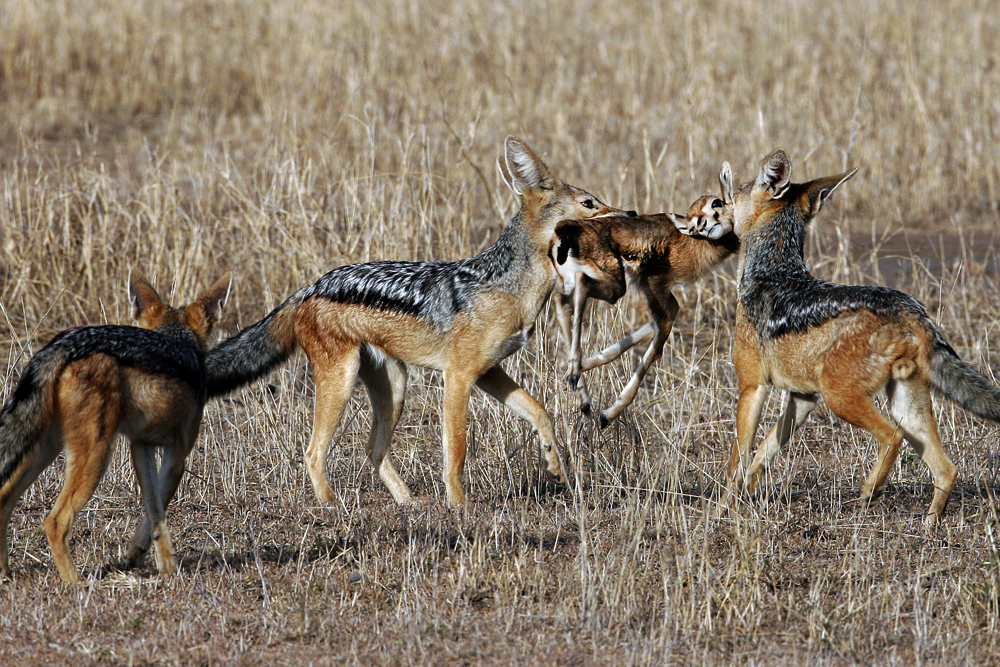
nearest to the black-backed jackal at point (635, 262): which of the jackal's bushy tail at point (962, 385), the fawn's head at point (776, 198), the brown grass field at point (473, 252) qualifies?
the fawn's head at point (776, 198)

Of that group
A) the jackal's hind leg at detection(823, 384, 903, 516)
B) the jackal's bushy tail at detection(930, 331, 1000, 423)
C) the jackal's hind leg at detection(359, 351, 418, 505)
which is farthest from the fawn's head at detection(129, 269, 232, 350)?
the jackal's bushy tail at detection(930, 331, 1000, 423)

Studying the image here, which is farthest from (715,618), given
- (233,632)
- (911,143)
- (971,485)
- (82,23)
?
(82,23)

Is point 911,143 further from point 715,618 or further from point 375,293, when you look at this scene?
point 715,618

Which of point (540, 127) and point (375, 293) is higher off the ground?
point (540, 127)

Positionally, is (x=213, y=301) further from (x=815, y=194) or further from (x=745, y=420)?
(x=815, y=194)

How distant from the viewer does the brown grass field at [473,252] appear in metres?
4.62

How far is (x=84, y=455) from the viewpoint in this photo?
185 inches

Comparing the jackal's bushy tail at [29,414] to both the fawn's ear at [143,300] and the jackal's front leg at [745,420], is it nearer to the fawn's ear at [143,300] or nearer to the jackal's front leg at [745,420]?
the fawn's ear at [143,300]

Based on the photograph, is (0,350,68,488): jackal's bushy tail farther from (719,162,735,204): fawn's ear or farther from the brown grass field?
(719,162,735,204): fawn's ear

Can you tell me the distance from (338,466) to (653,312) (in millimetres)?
2258

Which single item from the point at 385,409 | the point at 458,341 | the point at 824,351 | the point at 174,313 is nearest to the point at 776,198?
the point at 824,351

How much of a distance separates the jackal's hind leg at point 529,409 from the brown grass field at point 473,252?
0.47 feet

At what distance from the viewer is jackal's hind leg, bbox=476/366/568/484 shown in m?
6.32

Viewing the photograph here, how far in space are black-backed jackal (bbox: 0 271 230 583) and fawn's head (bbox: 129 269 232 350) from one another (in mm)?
614
